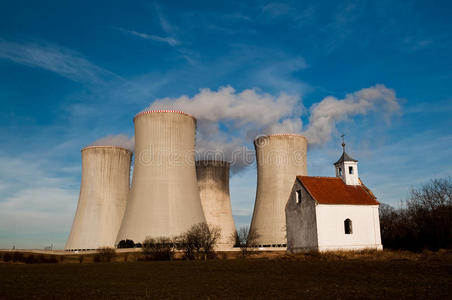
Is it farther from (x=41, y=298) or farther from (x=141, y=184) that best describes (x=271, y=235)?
(x=41, y=298)

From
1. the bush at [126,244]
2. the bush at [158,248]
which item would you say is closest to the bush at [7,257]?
the bush at [126,244]

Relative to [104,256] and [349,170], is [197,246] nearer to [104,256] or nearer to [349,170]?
[104,256]

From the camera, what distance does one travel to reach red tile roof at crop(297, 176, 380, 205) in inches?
798

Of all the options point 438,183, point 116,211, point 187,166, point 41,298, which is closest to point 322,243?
point 438,183

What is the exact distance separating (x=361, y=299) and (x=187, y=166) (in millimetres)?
24334

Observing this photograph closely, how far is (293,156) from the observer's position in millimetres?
33406

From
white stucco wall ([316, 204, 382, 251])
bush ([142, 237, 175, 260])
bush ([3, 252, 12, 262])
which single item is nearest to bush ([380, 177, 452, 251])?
white stucco wall ([316, 204, 382, 251])

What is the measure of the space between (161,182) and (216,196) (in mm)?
11124

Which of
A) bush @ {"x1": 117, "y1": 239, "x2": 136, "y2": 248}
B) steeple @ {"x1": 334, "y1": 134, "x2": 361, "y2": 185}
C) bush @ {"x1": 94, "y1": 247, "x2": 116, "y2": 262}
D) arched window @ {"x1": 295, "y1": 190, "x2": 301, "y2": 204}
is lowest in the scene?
bush @ {"x1": 94, "y1": 247, "x2": 116, "y2": 262}

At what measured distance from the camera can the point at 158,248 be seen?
25688 mm

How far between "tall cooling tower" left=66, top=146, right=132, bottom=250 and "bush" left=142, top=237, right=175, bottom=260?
277 inches

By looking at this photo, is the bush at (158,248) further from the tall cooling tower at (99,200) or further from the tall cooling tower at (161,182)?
the tall cooling tower at (99,200)

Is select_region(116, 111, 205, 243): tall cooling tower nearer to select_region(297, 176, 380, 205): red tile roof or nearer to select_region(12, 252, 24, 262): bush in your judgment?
select_region(12, 252, 24, 262): bush

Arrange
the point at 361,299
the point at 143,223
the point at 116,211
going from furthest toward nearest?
the point at 116,211
the point at 143,223
the point at 361,299
